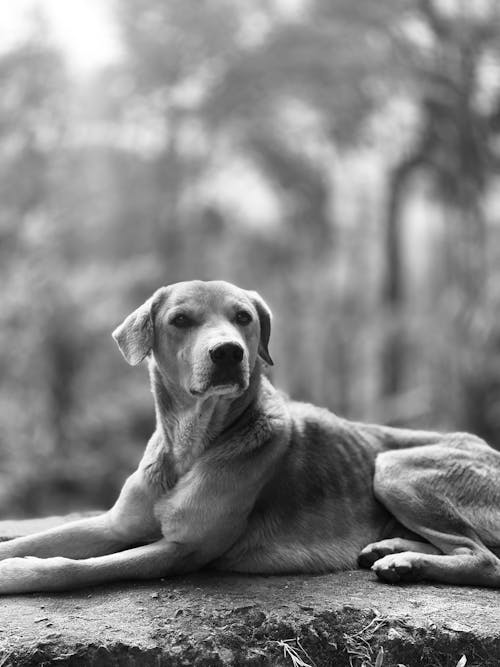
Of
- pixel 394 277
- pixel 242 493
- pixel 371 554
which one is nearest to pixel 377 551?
pixel 371 554

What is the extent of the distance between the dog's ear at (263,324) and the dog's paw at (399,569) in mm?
1196

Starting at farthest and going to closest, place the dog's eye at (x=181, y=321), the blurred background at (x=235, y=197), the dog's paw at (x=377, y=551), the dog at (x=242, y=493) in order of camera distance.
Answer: the blurred background at (x=235, y=197)
the dog's paw at (x=377, y=551)
the dog's eye at (x=181, y=321)
the dog at (x=242, y=493)

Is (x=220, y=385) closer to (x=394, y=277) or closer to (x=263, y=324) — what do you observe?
(x=263, y=324)

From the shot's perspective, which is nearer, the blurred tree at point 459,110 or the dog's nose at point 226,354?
the dog's nose at point 226,354

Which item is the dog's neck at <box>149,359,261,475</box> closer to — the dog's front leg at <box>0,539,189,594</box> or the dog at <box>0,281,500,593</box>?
the dog at <box>0,281,500,593</box>

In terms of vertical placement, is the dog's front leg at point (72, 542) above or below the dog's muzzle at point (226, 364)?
below

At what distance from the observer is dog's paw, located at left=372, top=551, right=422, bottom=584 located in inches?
160

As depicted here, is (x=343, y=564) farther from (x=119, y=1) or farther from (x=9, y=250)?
(x=119, y=1)

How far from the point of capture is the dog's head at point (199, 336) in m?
3.84

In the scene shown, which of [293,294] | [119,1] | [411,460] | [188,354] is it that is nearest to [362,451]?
[411,460]

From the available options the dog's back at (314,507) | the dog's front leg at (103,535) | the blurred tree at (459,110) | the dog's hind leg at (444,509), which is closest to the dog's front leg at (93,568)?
the dog's front leg at (103,535)

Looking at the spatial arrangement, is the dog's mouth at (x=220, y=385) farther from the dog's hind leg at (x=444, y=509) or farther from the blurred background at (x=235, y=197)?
the blurred background at (x=235, y=197)

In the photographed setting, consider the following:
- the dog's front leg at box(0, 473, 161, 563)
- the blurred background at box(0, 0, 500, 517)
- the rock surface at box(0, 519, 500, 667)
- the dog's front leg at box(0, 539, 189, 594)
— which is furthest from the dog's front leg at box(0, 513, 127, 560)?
the blurred background at box(0, 0, 500, 517)

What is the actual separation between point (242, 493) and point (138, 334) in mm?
962
